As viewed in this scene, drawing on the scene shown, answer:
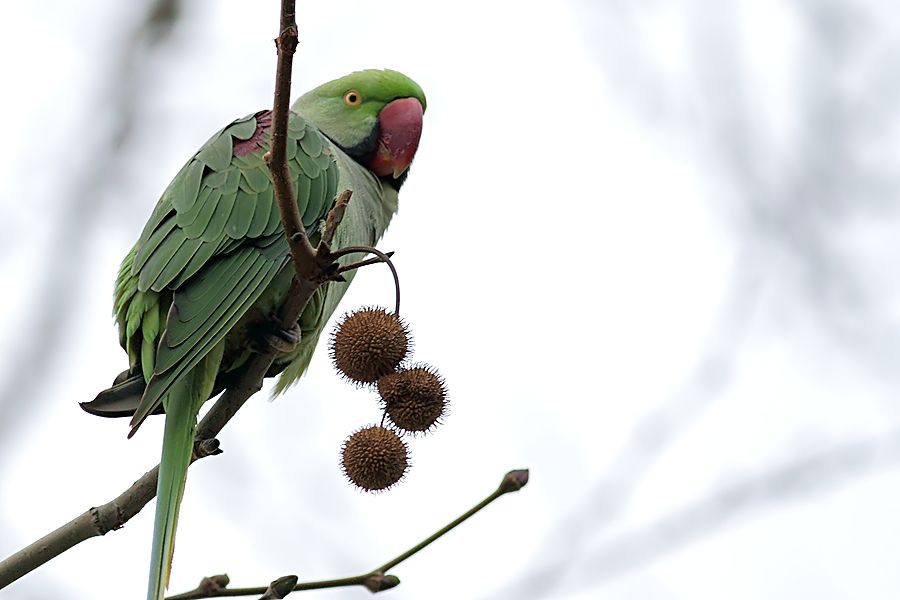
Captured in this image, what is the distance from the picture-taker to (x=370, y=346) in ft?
10.4

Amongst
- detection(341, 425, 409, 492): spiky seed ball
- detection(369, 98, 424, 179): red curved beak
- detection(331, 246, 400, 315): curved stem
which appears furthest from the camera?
detection(369, 98, 424, 179): red curved beak

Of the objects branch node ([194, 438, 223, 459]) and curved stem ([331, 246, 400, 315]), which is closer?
curved stem ([331, 246, 400, 315])

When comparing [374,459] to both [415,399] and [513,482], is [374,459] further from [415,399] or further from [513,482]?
[513,482]

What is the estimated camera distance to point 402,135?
446 cm

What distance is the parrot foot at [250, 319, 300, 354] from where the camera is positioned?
3.39 m

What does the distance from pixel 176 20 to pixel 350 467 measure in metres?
1.47

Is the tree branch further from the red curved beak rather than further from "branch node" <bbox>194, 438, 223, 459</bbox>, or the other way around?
the red curved beak

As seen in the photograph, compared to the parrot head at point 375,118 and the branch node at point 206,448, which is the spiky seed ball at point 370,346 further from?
the parrot head at point 375,118

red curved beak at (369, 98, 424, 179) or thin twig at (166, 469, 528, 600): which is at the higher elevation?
red curved beak at (369, 98, 424, 179)

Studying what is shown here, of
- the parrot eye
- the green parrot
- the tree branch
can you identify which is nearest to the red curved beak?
the parrot eye

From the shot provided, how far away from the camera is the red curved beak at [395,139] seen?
4461mm

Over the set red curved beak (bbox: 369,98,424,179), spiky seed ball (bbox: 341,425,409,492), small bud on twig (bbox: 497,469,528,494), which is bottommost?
small bud on twig (bbox: 497,469,528,494)

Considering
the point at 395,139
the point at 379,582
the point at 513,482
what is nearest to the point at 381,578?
the point at 379,582

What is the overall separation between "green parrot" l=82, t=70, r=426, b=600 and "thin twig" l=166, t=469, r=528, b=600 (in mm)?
482
